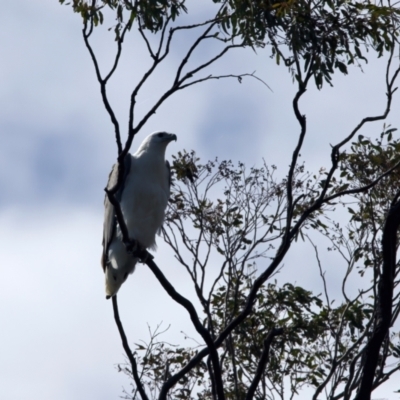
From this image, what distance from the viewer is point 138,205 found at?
8602mm

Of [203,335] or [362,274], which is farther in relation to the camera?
[362,274]

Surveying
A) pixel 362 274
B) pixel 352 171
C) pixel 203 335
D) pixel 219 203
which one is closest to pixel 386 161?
pixel 352 171

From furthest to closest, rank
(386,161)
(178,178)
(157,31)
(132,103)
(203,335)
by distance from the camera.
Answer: (178,178), (386,161), (157,31), (203,335), (132,103)

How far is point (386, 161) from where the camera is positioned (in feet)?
33.4

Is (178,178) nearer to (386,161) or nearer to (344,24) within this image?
(386,161)

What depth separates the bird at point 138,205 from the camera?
861 centimetres

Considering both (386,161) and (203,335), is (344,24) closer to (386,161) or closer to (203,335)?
(386,161)

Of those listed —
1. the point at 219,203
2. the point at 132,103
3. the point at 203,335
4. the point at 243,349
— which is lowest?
the point at 203,335

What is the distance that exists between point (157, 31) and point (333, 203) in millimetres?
3758

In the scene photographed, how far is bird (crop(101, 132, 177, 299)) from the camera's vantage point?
28.2 ft

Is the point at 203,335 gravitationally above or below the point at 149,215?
below

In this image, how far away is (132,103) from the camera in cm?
583

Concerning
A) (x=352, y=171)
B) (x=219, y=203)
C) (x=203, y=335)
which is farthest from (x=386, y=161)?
(x=203, y=335)

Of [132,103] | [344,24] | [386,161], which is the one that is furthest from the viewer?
[386,161]
